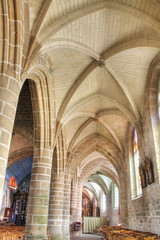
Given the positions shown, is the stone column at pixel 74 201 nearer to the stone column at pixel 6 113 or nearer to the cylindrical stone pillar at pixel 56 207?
the cylindrical stone pillar at pixel 56 207

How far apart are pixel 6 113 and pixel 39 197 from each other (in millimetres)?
4457

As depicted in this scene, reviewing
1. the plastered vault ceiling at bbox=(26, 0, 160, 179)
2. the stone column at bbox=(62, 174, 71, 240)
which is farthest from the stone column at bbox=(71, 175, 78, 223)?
the plastered vault ceiling at bbox=(26, 0, 160, 179)

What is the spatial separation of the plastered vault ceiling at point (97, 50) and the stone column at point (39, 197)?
200 cm

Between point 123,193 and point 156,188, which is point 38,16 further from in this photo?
point 123,193

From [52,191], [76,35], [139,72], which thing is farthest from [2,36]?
[52,191]

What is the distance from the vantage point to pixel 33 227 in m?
7.77

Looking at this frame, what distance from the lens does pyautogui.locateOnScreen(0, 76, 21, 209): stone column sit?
4648 mm

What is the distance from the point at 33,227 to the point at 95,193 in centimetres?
2466

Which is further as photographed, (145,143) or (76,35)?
(145,143)

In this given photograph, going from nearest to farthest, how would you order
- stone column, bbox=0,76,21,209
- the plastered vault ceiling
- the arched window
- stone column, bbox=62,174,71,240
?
stone column, bbox=0,76,21,209 < the plastered vault ceiling < the arched window < stone column, bbox=62,174,71,240

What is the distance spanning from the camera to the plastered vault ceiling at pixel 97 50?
273 inches

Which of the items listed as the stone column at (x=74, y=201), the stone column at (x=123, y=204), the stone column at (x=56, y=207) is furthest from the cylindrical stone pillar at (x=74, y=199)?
the stone column at (x=56, y=207)

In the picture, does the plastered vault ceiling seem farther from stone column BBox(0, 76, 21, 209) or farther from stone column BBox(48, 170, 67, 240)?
stone column BBox(48, 170, 67, 240)

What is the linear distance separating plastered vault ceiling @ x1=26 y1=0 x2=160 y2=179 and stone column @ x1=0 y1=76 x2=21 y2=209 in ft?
6.01
